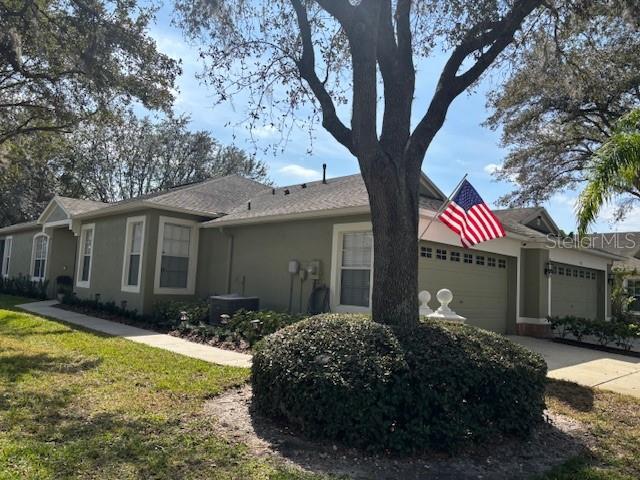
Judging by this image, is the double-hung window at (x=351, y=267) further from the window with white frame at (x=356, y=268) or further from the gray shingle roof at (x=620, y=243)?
the gray shingle roof at (x=620, y=243)

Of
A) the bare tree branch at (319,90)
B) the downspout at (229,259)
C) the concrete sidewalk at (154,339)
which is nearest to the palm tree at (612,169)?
the bare tree branch at (319,90)

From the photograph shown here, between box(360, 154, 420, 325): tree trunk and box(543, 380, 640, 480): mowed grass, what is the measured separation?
2.13m

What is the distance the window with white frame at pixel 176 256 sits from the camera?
14012mm

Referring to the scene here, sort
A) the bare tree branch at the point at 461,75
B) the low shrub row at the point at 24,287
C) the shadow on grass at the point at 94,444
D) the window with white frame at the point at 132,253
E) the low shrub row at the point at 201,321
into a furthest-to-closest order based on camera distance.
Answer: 1. the low shrub row at the point at 24,287
2. the window with white frame at the point at 132,253
3. the low shrub row at the point at 201,321
4. the bare tree branch at the point at 461,75
5. the shadow on grass at the point at 94,444

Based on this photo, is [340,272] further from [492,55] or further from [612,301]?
[612,301]

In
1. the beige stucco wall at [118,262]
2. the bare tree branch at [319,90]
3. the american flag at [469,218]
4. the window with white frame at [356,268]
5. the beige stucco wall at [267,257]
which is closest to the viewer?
the bare tree branch at [319,90]

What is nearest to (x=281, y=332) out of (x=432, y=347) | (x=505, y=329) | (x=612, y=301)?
(x=432, y=347)

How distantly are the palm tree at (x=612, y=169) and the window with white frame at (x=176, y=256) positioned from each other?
1016 cm

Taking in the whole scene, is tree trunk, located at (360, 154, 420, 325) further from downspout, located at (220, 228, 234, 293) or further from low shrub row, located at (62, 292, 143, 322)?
low shrub row, located at (62, 292, 143, 322)

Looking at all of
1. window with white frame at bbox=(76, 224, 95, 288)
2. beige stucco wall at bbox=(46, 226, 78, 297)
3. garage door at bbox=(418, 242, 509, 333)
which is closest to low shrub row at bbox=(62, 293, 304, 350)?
window with white frame at bbox=(76, 224, 95, 288)

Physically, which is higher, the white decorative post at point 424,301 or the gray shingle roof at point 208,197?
the gray shingle roof at point 208,197

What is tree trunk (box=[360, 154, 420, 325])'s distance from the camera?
5.81m

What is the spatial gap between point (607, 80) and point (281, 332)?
14.0 meters

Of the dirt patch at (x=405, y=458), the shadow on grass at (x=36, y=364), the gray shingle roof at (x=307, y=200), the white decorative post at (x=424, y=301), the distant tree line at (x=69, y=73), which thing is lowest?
the dirt patch at (x=405, y=458)
